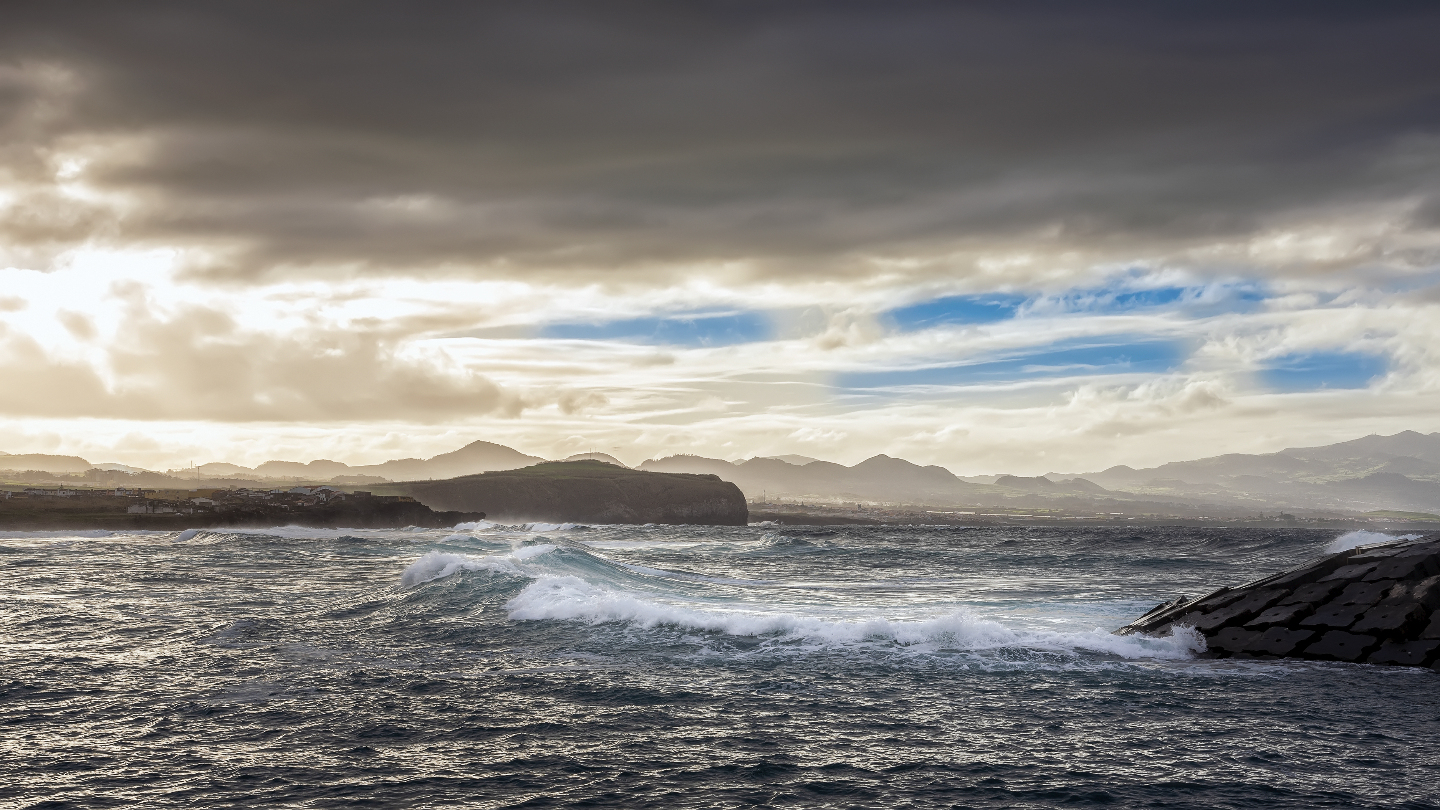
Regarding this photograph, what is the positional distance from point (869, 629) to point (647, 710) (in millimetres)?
9618

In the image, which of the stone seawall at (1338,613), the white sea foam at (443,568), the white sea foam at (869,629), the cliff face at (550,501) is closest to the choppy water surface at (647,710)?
the white sea foam at (869,629)

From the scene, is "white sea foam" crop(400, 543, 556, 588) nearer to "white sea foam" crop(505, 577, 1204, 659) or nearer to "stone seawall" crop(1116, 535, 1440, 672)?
"white sea foam" crop(505, 577, 1204, 659)

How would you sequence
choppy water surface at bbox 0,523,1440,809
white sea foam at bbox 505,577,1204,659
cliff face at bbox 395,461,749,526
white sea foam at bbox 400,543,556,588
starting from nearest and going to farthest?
choppy water surface at bbox 0,523,1440,809 < white sea foam at bbox 505,577,1204,659 < white sea foam at bbox 400,543,556,588 < cliff face at bbox 395,461,749,526

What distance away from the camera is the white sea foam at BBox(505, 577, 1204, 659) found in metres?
21.5

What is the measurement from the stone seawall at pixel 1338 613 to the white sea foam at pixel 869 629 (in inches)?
44.8

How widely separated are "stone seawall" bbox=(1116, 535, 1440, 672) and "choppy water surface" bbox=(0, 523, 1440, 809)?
1032mm

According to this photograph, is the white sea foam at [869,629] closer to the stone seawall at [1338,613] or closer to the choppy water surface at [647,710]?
the choppy water surface at [647,710]

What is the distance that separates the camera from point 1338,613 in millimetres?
21094

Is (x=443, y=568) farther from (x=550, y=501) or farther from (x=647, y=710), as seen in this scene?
(x=550, y=501)

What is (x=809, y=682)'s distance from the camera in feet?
57.0

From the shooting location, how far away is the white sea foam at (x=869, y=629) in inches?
846

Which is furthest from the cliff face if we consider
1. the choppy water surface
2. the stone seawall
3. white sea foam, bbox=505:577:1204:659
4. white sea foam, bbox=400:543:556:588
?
the stone seawall

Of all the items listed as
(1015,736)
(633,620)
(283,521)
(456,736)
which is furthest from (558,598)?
(283,521)

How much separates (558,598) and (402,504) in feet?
406
